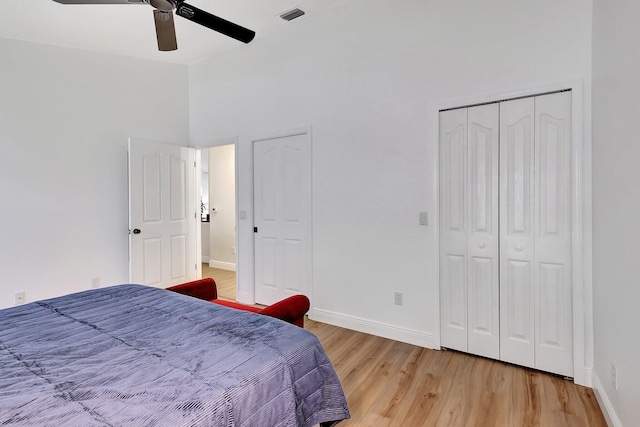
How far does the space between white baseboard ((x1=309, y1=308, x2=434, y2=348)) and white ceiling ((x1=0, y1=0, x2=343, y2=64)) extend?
301 centimetres

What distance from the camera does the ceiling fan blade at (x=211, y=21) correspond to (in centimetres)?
192

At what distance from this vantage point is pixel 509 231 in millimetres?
2451

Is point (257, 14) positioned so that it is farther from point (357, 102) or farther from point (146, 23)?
point (357, 102)

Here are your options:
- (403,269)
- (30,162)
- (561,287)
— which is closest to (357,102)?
(403,269)

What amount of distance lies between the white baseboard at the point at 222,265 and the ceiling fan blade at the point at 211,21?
448 cm

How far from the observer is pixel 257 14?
3.24 meters

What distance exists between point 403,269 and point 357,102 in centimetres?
160

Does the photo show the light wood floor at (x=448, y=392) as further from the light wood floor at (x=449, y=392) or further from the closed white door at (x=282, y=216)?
the closed white door at (x=282, y=216)

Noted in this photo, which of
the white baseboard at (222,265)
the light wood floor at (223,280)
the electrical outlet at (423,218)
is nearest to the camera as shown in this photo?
the electrical outlet at (423,218)

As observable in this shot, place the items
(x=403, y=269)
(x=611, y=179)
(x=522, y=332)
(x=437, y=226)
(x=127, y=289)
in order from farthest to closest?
(x=403, y=269) → (x=437, y=226) → (x=522, y=332) → (x=127, y=289) → (x=611, y=179)

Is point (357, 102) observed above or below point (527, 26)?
below

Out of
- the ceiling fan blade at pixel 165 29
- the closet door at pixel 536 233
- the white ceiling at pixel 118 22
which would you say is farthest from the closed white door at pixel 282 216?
the closet door at pixel 536 233

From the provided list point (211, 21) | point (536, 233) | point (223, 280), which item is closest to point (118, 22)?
point (211, 21)

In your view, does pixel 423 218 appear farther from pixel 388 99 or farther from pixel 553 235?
pixel 388 99
